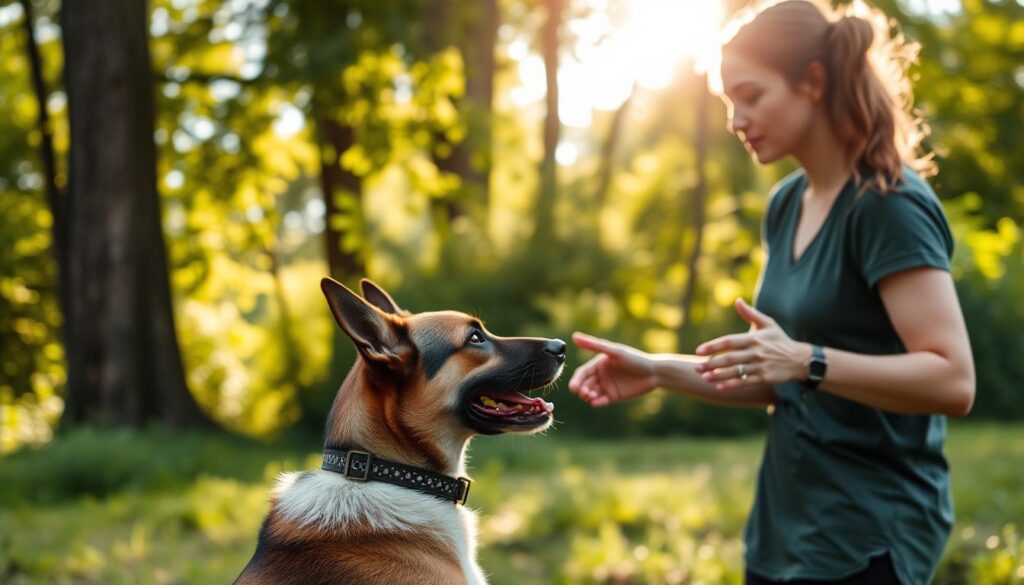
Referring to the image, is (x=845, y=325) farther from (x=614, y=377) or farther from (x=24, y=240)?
(x=24, y=240)

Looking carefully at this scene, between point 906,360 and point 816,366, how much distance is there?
10.1 inches

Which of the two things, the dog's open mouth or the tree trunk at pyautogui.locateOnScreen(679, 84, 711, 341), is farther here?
the tree trunk at pyautogui.locateOnScreen(679, 84, 711, 341)

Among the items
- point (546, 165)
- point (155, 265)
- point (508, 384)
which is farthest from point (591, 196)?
point (508, 384)

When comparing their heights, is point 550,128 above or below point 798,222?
below

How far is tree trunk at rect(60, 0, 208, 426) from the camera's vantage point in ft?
39.2

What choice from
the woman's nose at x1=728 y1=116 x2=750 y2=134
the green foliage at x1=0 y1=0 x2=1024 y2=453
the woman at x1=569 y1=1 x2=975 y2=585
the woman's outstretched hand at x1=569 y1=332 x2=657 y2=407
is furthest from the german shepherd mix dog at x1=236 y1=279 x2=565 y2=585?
the green foliage at x1=0 y1=0 x2=1024 y2=453

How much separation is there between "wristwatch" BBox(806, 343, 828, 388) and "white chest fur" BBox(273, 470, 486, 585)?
125 centimetres

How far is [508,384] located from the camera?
383 cm

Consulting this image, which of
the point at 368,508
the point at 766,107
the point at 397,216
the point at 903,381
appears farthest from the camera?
the point at 397,216

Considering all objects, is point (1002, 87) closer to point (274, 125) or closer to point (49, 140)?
point (274, 125)

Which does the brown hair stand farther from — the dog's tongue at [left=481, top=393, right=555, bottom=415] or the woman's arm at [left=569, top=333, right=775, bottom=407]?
the dog's tongue at [left=481, top=393, right=555, bottom=415]

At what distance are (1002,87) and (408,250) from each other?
12981 millimetres

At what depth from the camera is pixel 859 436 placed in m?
3.38

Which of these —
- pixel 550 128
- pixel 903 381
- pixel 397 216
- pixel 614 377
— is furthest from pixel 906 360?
pixel 397 216
